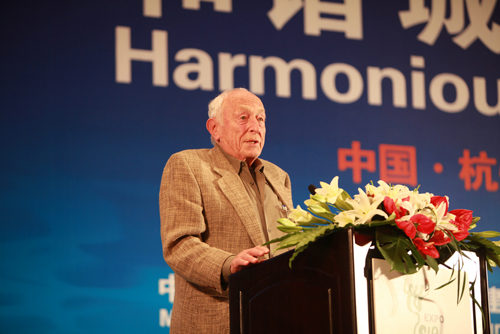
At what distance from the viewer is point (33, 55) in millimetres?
3127

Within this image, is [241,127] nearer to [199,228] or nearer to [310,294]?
[199,228]

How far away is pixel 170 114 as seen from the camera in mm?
3301

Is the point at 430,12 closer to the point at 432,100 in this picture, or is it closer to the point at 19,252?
the point at 432,100

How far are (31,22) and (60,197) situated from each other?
0.97m

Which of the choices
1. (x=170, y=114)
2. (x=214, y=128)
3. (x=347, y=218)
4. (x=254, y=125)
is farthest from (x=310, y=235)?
(x=170, y=114)

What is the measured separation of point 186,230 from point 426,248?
0.75 m

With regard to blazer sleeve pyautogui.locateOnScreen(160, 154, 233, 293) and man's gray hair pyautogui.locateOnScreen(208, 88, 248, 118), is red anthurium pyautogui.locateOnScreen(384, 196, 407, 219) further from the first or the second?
man's gray hair pyautogui.locateOnScreen(208, 88, 248, 118)

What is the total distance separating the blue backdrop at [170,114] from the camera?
118 inches

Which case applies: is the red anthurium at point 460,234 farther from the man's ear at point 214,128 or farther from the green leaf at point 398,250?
the man's ear at point 214,128

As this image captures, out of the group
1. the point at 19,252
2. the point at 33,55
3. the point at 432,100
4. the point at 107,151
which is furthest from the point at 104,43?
the point at 432,100

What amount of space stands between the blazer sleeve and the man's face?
24 centimetres

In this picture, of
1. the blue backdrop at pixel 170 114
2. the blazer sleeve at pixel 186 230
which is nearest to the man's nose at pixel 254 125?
the blazer sleeve at pixel 186 230

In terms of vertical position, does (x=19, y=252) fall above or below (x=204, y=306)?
above

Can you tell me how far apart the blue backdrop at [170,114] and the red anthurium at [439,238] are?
2159 millimetres
